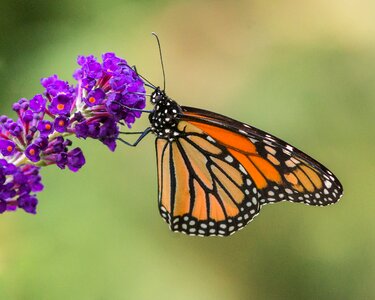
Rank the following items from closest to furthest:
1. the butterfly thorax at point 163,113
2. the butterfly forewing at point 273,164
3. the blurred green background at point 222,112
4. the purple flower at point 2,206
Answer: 1. the purple flower at point 2,206
2. the butterfly forewing at point 273,164
3. the butterfly thorax at point 163,113
4. the blurred green background at point 222,112

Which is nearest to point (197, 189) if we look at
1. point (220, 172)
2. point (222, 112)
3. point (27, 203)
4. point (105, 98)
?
point (220, 172)

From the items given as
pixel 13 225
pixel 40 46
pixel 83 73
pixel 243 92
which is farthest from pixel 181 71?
pixel 83 73

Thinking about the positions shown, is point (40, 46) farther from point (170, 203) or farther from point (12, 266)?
point (170, 203)

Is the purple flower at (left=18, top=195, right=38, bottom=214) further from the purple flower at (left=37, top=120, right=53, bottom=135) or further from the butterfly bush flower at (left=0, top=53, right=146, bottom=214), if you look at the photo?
the purple flower at (left=37, top=120, right=53, bottom=135)

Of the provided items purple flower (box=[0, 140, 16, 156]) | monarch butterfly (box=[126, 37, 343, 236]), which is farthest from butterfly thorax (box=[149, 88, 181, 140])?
purple flower (box=[0, 140, 16, 156])

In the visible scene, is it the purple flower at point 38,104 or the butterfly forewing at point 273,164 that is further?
the butterfly forewing at point 273,164

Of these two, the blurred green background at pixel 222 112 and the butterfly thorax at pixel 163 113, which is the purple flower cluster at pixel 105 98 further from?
the blurred green background at pixel 222 112

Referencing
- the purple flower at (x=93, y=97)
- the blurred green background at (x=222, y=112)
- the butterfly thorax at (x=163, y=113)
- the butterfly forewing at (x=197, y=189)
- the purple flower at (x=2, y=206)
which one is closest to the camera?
the purple flower at (x=2, y=206)

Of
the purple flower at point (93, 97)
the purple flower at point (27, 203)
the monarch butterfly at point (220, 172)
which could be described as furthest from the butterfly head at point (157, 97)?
the purple flower at point (27, 203)
